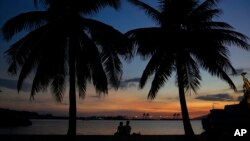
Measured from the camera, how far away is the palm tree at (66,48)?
1520cm

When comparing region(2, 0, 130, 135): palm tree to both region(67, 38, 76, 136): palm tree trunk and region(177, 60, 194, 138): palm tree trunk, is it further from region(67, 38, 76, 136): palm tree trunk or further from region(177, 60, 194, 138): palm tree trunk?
region(177, 60, 194, 138): palm tree trunk

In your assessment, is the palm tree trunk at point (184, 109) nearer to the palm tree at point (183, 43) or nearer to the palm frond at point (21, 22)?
the palm tree at point (183, 43)

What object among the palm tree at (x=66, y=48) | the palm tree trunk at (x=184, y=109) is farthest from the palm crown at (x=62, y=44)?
the palm tree trunk at (x=184, y=109)

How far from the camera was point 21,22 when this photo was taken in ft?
51.2

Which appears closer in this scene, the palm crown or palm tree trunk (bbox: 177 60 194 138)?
the palm crown

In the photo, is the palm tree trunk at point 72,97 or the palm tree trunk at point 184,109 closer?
Answer: the palm tree trunk at point 72,97

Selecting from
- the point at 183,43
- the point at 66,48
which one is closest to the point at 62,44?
the point at 66,48

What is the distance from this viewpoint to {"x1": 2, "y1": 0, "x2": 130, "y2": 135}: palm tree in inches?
599

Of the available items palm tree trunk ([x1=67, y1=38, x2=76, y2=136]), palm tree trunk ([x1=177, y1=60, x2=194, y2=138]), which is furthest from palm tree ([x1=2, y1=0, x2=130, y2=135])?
palm tree trunk ([x1=177, y1=60, x2=194, y2=138])

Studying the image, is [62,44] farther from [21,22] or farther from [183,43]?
[183,43]

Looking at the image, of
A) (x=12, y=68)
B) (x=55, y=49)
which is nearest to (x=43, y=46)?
(x=55, y=49)

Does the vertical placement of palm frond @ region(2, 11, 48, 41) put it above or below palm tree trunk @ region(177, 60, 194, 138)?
above

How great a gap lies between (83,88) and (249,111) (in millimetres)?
10044

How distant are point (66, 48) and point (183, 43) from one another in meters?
6.54
